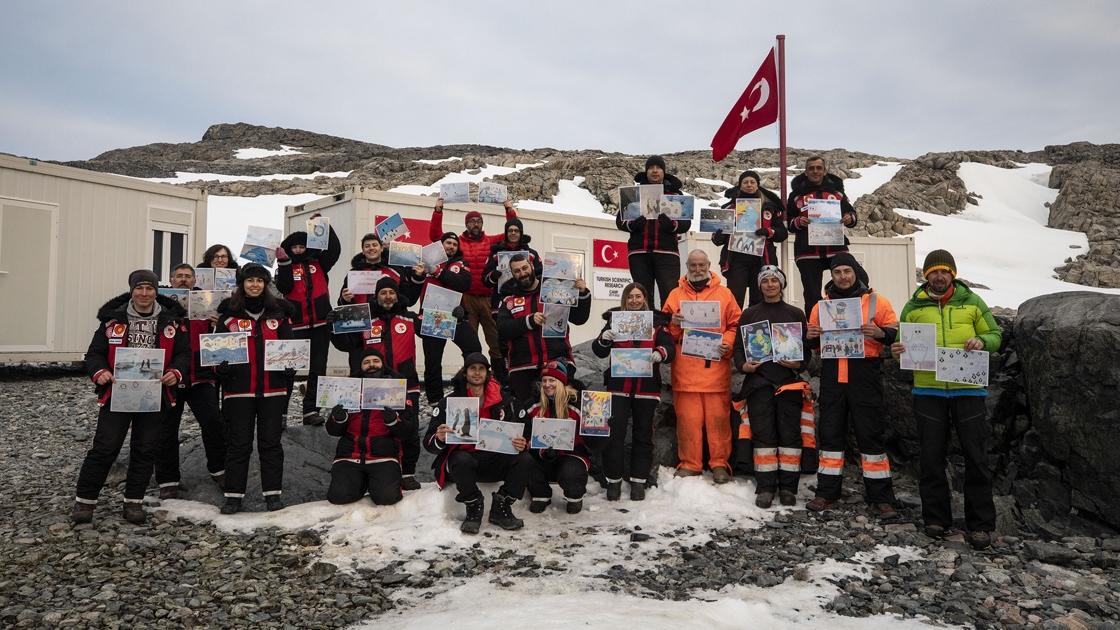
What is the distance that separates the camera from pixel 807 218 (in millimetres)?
7195

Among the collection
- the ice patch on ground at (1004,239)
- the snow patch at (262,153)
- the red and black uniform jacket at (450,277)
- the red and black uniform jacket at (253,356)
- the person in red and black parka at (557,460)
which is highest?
the snow patch at (262,153)

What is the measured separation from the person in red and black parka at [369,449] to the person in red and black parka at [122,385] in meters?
1.36

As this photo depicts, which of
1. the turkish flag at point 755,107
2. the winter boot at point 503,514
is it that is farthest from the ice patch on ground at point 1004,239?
the winter boot at point 503,514

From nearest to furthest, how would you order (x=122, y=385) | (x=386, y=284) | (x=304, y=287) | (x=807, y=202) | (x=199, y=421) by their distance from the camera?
1. (x=122, y=385)
2. (x=199, y=421)
3. (x=386, y=284)
4. (x=807, y=202)
5. (x=304, y=287)

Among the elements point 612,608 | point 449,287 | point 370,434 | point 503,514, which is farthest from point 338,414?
point 612,608

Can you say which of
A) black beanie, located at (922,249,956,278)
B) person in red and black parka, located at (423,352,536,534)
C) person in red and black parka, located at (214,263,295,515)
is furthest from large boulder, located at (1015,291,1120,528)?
person in red and black parka, located at (214,263,295,515)

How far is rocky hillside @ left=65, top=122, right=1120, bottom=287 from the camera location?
4791cm

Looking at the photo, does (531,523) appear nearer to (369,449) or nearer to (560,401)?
(560,401)

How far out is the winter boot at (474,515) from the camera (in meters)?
5.39

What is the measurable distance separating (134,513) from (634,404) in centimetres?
424

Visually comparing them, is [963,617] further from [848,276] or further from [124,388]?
[124,388]

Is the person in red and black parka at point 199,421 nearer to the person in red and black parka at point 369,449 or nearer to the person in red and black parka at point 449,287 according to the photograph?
the person in red and black parka at point 369,449

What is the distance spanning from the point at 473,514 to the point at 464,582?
1.02 m

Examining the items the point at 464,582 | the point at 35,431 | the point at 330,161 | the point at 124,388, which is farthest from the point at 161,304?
the point at 330,161
